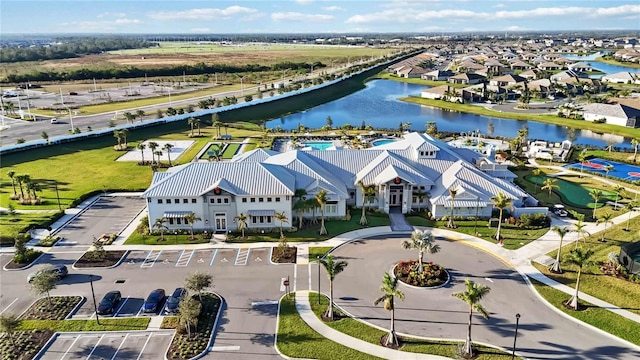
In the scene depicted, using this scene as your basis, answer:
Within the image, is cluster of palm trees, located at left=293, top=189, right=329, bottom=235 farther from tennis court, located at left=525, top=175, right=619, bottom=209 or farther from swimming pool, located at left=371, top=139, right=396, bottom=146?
swimming pool, located at left=371, top=139, right=396, bottom=146

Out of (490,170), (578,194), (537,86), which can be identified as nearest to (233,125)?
(490,170)

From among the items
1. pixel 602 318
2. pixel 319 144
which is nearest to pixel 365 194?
pixel 602 318

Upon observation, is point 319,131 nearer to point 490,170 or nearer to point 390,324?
point 490,170

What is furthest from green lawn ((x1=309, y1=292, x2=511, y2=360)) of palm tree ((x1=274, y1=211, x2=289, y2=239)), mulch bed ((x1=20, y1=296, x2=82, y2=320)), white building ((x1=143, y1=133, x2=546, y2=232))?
mulch bed ((x1=20, y1=296, x2=82, y2=320))

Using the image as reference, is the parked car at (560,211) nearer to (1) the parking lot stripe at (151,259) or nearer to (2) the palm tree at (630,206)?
(2) the palm tree at (630,206)

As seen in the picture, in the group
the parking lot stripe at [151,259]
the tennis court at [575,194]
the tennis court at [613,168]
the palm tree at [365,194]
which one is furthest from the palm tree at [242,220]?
the tennis court at [613,168]
